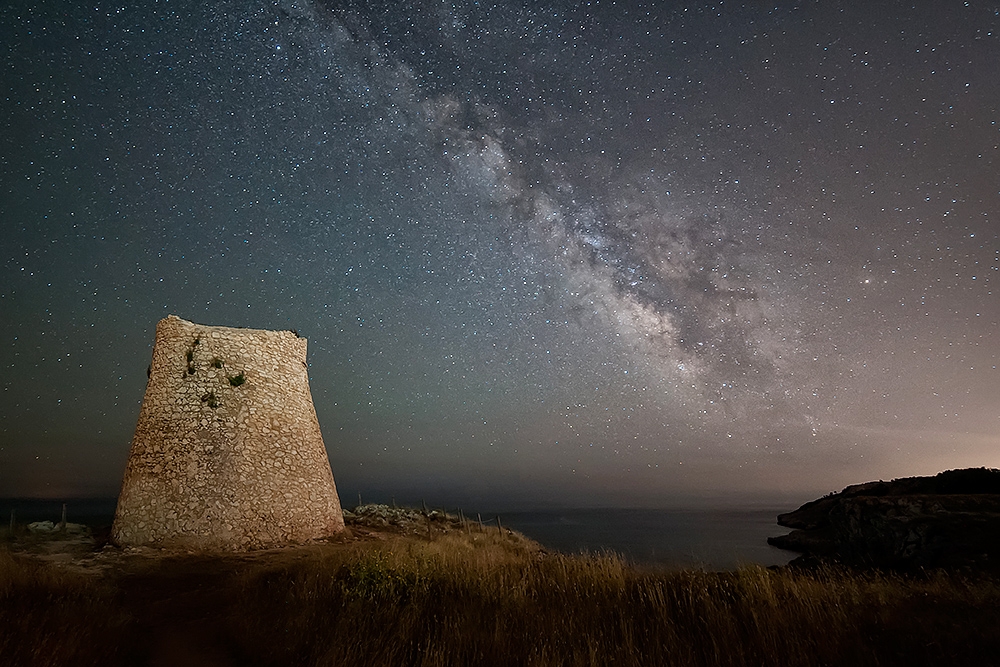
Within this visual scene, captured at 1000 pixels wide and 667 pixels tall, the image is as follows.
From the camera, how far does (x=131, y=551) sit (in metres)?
15.5

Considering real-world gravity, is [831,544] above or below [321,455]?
below

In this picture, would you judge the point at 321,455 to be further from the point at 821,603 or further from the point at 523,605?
the point at 821,603

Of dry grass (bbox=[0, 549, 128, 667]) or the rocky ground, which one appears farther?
the rocky ground

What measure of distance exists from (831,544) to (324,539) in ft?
95.2

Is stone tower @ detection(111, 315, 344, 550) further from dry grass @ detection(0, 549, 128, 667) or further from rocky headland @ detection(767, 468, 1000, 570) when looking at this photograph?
rocky headland @ detection(767, 468, 1000, 570)

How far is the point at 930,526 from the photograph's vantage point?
13.6 metres

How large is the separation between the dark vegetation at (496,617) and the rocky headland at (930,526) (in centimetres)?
185

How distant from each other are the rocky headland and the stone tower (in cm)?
1778

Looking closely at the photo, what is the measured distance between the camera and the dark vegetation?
264 inches

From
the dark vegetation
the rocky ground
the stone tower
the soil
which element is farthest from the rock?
the dark vegetation

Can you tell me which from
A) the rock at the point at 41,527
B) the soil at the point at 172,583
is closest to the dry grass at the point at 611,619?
the soil at the point at 172,583

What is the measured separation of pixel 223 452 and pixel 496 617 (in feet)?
43.5

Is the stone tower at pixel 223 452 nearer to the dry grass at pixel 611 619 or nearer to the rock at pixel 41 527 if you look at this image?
the rock at pixel 41 527

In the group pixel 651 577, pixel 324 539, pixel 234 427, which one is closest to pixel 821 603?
pixel 651 577
